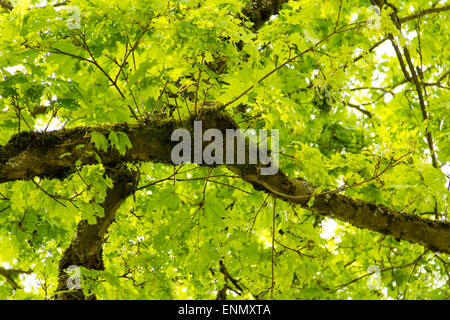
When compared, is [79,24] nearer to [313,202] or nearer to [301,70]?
[313,202]

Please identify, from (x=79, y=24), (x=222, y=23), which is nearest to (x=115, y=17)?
(x=79, y=24)

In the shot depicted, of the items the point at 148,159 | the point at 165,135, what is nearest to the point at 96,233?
the point at 148,159

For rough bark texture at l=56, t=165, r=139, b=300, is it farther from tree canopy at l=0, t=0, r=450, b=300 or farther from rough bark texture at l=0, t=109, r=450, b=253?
rough bark texture at l=0, t=109, r=450, b=253

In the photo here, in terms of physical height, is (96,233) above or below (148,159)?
below

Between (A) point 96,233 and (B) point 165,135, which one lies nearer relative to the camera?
(B) point 165,135

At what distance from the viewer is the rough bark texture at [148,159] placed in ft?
8.42

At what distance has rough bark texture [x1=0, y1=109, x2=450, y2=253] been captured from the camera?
257 cm

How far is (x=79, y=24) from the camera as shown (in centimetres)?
223

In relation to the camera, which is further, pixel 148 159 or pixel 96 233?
pixel 96 233

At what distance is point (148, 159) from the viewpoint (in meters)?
2.87

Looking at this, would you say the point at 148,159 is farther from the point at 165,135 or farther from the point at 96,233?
the point at 96,233

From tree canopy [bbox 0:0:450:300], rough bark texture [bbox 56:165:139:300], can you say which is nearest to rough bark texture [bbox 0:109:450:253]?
tree canopy [bbox 0:0:450:300]
